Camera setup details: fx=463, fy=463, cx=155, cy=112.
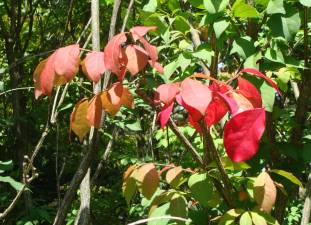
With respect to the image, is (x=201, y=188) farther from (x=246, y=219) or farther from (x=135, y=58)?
(x=135, y=58)

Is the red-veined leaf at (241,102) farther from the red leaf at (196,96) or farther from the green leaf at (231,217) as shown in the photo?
the green leaf at (231,217)

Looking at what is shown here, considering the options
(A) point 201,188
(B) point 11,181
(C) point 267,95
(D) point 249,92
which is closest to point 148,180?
(A) point 201,188

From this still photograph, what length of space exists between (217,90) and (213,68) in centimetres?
53

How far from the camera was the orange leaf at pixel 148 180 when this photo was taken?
1.22 meters

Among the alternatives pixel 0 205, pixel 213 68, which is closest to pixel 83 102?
pixel 213 68

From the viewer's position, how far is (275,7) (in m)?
1.36

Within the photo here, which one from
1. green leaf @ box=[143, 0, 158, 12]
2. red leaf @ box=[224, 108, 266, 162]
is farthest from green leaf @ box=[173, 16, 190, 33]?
red leaf @ box=[224, 108, 266, 162]

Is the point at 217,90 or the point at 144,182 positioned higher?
the point at 217,90

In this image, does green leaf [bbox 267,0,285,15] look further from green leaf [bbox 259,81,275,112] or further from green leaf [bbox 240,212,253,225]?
green leaf [bbox 240,212,253,225]

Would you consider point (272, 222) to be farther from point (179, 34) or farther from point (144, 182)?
point (179, 34)

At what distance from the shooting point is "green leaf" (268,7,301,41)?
4.50 ft

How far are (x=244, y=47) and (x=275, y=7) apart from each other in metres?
0.18

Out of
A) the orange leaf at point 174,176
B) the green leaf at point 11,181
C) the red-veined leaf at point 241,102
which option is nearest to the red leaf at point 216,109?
the red-veined leaf at point 241,102

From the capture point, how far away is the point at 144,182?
1.23 m
